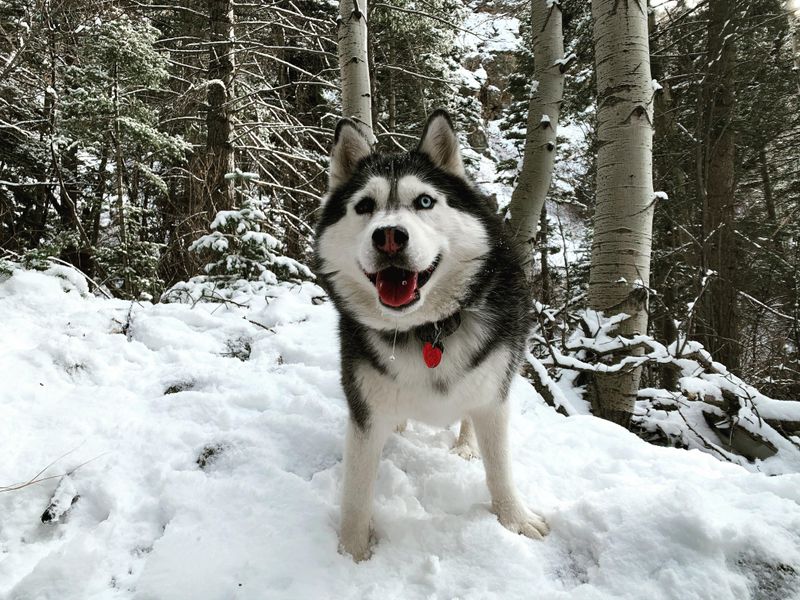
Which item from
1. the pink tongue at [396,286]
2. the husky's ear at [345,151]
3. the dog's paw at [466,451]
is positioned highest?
the husky's ear at [345,151]

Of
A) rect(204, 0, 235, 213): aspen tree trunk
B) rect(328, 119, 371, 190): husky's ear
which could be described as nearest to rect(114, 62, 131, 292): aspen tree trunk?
rect(204, 0, 235, 213): aspen tree trunk

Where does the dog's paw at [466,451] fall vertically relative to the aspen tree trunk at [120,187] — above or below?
below

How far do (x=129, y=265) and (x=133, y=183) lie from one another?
3026mm

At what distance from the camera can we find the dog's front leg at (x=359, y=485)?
166 cm

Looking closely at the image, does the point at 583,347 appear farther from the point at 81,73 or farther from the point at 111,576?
the point at 81,73

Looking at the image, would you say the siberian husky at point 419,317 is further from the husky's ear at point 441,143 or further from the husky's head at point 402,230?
the husky's ear at point 441,143

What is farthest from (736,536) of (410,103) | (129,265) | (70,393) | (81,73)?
(410,103)

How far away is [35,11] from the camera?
6.79 m

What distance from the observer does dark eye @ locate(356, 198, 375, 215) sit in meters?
2.03

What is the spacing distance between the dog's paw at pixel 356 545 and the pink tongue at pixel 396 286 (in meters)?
0.93

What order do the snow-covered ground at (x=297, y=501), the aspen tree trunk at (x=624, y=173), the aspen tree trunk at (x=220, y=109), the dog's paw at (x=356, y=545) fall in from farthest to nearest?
the aspen tree trunk at (x=220, y=109) → the aspen tree trunk at (x=624, y=173) → the dog's paw at (x=356, y=545) → the snow-covered ground at (x=297, y=501)

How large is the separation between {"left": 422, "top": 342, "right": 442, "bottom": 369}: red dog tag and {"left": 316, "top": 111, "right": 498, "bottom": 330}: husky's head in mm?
120

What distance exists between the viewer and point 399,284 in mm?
1780

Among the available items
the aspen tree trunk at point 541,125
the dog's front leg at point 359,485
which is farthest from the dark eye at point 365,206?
the aspen tree trunk at point 541,125
